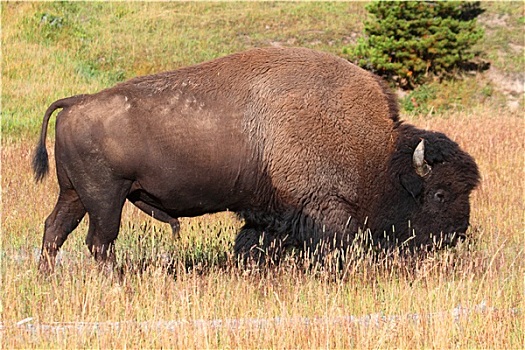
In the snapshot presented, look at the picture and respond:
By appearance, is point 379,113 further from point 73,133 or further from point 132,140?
point 73,133

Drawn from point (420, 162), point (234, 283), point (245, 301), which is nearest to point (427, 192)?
point (420, 162)

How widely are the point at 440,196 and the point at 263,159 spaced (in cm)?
169

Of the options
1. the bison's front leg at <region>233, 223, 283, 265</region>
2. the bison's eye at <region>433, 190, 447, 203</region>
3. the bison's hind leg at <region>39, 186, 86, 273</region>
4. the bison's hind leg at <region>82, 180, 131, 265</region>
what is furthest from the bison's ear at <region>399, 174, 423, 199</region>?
the bison's hind leg at <region>39, 186, 86, 273</region>

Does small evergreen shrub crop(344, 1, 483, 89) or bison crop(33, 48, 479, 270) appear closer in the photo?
bison crop(33, 48, 479, 270)

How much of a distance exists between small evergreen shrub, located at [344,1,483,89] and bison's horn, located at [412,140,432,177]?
13.4m

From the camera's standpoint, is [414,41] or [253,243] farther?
[414,41]

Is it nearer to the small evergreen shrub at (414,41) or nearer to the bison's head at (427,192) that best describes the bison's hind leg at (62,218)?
the bison's head at (427,192)

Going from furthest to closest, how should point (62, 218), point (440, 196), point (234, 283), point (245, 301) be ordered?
point (440, 196) < point (62, 218) < point (234, 283) < point (245, 301)

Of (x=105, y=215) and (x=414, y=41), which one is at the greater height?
(x=105, y=215)

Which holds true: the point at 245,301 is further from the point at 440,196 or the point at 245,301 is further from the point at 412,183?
the point at 440,196

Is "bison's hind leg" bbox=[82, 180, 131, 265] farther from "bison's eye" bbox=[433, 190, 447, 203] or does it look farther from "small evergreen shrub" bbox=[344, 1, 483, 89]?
"small evergreen shrub" bbox=[344, 1, 483, 89]

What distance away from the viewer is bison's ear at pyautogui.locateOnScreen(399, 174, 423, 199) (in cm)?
666

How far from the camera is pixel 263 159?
245 inches

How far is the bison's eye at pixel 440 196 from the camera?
6.70 metres
